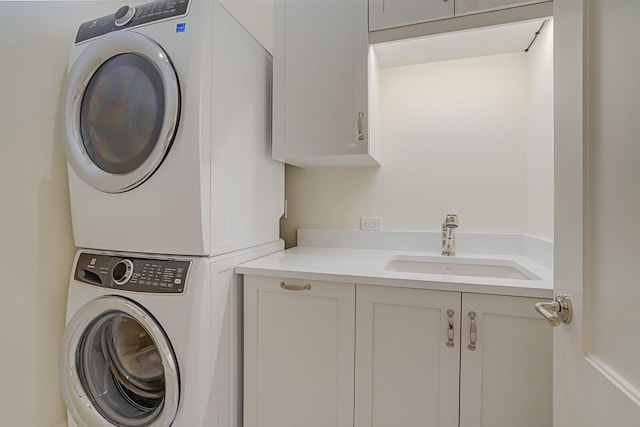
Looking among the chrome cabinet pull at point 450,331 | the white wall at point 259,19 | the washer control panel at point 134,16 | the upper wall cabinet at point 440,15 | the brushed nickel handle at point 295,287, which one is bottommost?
the chrome cabinet pull at point 450,331

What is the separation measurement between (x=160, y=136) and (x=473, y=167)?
162cm

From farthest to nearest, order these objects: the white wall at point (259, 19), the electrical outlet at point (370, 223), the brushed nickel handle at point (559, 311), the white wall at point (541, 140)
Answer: the white wall at point (259, 19)
the electrical outlet at point (370, 223)
the white wall at point (541, 140)
the brushed nickel handle at point (559, 311)

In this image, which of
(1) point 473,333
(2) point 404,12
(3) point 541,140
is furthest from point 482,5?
(1) point 473,333

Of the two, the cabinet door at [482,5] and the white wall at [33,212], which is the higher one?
the cabinet door at [482,5]

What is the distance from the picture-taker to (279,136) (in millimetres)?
1659

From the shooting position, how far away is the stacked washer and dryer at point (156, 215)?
116 centimetres

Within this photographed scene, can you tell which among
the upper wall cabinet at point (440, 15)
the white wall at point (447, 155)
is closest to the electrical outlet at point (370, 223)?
the white wall at point (447, 155)

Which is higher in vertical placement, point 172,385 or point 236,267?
point 236,267

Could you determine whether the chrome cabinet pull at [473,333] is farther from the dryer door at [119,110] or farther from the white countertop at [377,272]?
the dryer door at [119,110]

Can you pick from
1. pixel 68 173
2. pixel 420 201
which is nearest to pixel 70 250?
pixel 68 173

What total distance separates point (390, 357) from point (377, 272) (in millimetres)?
327

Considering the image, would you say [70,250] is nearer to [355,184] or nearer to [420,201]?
[355,184]

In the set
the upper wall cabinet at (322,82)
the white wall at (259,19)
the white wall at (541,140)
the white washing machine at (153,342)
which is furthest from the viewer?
the white wall at (259,19)

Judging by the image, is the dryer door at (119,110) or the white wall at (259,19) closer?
the dryer door at (119,110)
